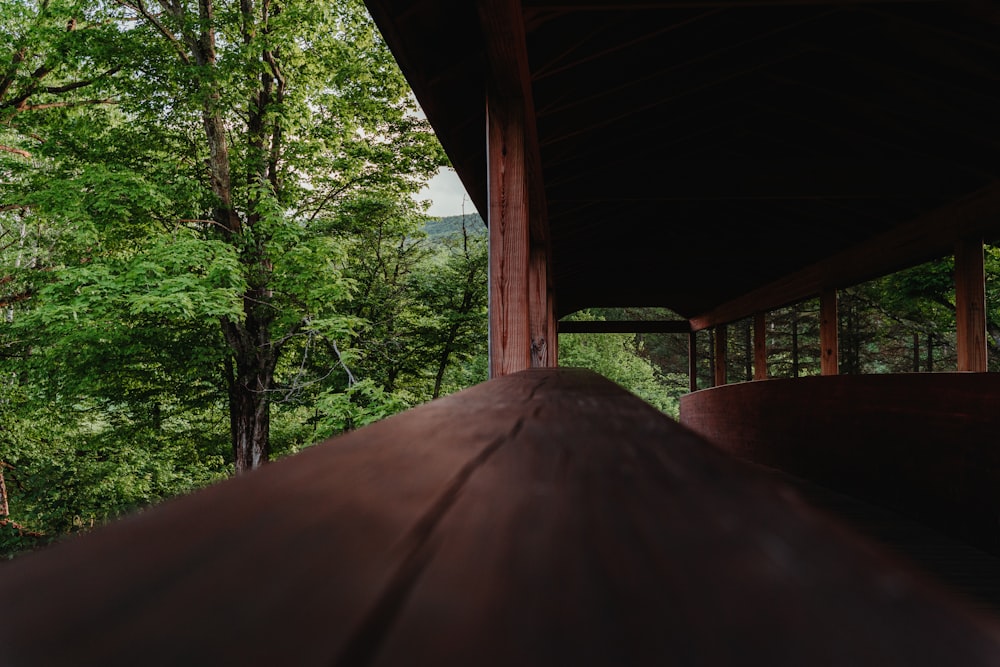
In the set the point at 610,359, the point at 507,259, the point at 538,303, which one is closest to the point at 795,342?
the point at 610,359

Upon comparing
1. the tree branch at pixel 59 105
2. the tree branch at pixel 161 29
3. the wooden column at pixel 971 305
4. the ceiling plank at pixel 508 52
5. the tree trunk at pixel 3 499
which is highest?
the tree branch at pixel 161 29

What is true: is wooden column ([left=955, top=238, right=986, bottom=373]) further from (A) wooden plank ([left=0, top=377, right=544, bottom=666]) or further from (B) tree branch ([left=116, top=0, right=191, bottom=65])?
(B) tree branch ([left=116, top=0, right=191, bottom=65])

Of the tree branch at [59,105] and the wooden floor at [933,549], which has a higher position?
the tree branch at [59,105]

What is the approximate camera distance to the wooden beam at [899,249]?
499 cm

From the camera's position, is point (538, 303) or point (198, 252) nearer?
point (538, 303)

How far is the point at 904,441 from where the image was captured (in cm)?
162

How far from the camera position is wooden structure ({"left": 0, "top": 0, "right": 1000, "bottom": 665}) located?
0.66ft

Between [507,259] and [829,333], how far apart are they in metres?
6.02

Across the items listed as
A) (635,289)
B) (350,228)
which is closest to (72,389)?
(350,228)

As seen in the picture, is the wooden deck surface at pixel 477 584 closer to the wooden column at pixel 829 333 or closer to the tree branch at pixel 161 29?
the wooden column at pixel 829 333

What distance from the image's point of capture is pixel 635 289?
12352mm

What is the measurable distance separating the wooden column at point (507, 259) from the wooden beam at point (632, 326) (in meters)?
11.0

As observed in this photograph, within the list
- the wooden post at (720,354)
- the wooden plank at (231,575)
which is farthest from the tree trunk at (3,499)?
the wooden plank at (231,575)

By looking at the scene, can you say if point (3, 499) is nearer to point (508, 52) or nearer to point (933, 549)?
point (508, 52)
